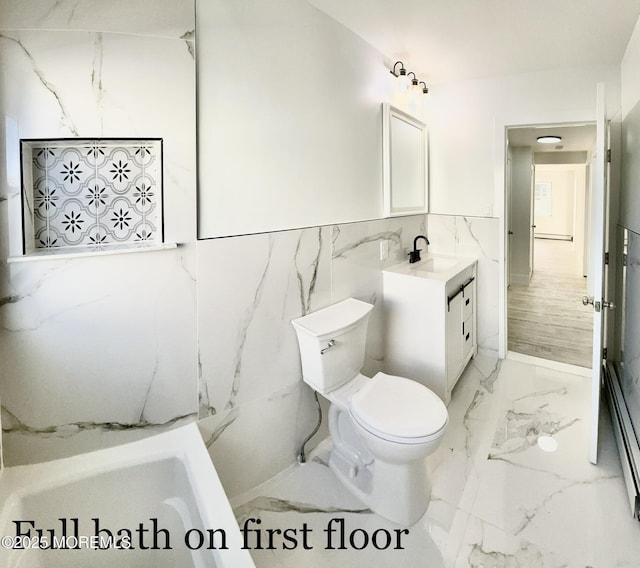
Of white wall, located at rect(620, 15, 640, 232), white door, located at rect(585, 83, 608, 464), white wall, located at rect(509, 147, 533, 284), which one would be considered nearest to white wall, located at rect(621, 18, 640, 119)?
white wall, located at rect(620, 15, 640, 232)

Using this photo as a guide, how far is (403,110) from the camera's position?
2.83m

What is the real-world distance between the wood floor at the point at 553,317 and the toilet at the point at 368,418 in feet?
6.97

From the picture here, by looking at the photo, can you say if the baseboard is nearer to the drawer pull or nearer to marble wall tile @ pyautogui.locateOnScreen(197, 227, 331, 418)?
the drawer pull

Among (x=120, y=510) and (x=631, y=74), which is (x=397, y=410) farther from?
(x=631, y=74)

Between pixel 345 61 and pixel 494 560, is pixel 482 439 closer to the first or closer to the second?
pixel 494 560

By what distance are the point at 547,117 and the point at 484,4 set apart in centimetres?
135

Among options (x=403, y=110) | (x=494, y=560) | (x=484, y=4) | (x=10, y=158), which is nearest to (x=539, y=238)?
(x=403, y=110)

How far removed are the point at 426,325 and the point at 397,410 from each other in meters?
0.84

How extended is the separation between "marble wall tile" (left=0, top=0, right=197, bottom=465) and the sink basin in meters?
1.98

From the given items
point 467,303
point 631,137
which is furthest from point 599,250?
point 467,303

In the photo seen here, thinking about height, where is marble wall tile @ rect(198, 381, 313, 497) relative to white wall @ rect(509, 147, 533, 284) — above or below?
below

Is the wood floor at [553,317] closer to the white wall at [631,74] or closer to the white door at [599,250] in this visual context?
the white door at [599,250]

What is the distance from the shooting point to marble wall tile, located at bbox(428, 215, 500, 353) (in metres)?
3.14

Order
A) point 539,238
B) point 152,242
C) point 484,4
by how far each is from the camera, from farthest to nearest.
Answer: point 539,238, point 484,4, point 152,242
